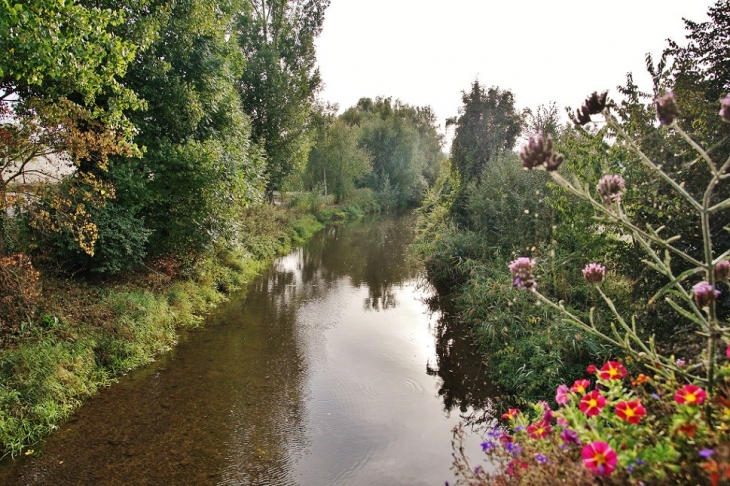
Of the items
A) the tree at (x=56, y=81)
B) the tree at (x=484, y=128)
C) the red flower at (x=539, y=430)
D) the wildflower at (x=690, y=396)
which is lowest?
the red flower at (x=539, y=430)

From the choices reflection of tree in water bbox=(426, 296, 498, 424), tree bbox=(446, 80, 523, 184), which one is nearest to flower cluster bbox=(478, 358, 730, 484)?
reflection of tree in water bbox=(426, 296, 498, 424)

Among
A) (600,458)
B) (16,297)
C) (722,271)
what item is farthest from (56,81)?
(722,271)

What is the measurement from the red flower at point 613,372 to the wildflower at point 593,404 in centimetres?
23

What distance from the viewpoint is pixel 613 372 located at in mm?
2416

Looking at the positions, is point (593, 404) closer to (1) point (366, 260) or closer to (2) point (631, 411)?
(2) point (631, 411)

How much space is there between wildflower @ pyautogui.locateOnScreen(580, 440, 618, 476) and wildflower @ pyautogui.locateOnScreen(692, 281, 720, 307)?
0.84 meters

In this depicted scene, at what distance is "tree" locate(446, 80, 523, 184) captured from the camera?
15180mm

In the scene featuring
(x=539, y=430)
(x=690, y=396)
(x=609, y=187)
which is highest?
(x=609, y=187)

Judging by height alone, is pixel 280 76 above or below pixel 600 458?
above

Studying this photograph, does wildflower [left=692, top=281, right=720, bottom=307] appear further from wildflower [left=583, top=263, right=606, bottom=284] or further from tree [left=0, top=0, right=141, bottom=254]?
tree [left=0, top=0, right=141, bottom=254]

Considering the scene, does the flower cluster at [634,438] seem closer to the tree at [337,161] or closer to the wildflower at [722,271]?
the wildflower at [722,271]

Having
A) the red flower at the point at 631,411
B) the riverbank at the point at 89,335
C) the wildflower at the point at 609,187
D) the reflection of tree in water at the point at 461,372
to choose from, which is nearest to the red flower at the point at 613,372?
the red flower at the point at 631,411

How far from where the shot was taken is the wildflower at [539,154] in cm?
217

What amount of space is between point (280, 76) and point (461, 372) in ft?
53.7
